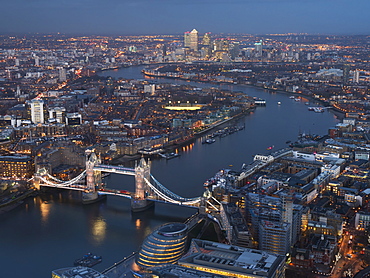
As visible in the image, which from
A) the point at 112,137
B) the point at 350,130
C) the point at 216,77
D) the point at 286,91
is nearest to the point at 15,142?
the point at 112,137

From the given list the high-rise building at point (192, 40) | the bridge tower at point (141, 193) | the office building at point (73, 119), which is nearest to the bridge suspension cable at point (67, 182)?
the bridge tower at point (141, 193)

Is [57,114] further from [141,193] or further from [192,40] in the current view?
[192,40]

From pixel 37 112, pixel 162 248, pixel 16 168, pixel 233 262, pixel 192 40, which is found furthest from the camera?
pixel 192 40

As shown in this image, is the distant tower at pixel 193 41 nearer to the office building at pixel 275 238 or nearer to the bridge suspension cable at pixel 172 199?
the bridge suspension cable at pixel 172 199

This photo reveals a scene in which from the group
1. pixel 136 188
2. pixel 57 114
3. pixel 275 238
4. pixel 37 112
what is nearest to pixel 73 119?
pixel 57 114

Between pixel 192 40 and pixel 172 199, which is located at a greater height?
pixel 192 40

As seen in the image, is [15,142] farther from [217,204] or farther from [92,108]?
[217,204]
